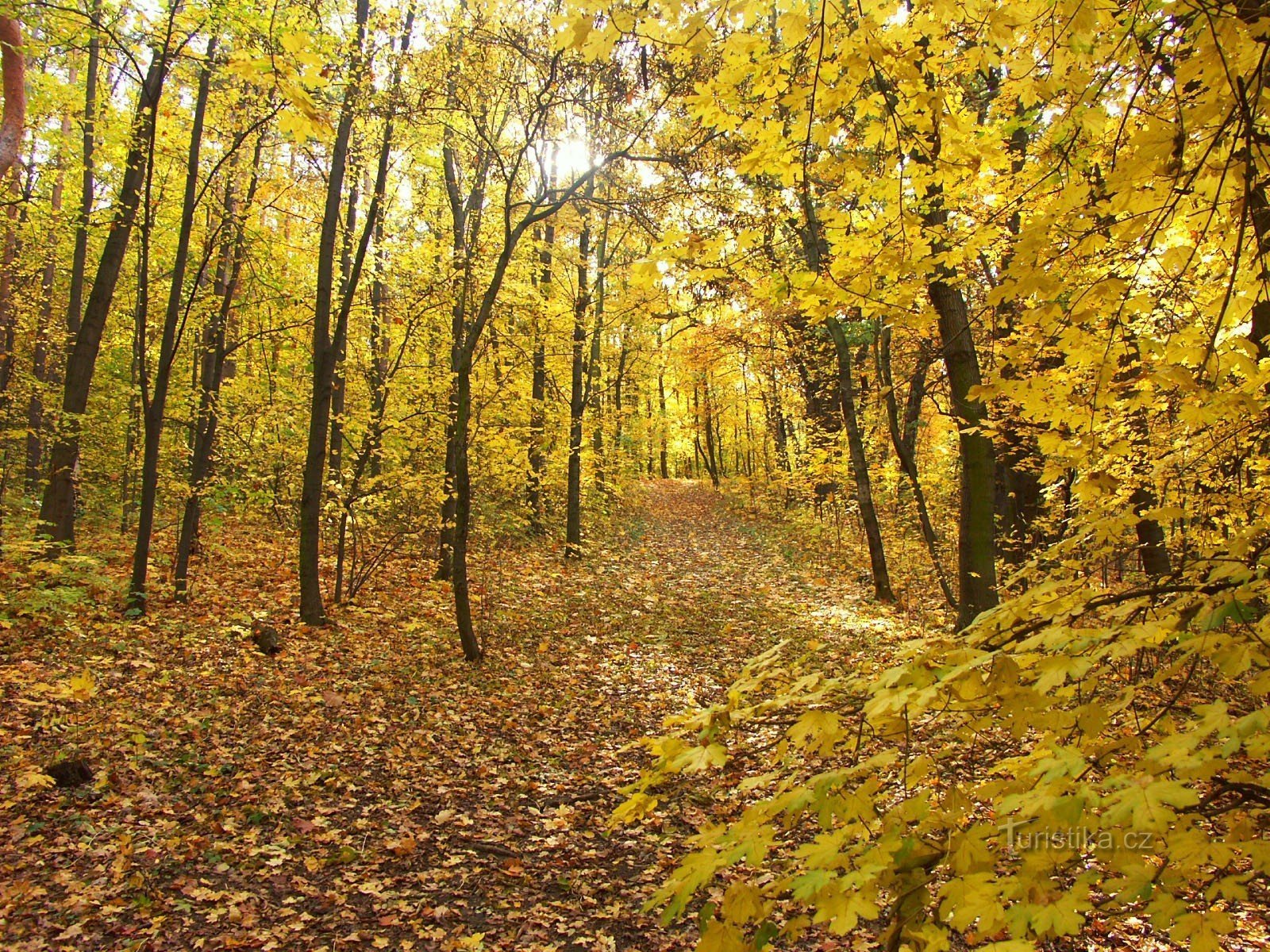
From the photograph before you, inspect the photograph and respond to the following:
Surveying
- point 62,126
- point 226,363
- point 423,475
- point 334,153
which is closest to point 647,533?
point 423,475

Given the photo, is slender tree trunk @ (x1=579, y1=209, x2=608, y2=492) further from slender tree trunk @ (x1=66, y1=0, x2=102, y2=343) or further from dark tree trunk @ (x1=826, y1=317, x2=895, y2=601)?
slender tree trunk @ (x1=66, y1=0, x2=102, y2=343)

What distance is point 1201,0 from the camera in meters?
2.09

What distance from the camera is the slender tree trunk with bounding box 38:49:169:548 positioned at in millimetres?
9031

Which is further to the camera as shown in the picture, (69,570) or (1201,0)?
(69,570)

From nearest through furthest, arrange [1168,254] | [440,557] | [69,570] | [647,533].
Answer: [1168,254] < [69,570] < [440,557] < [647,533]

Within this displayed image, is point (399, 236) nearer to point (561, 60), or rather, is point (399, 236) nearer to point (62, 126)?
point (62, 126)

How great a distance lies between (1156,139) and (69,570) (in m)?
11.9

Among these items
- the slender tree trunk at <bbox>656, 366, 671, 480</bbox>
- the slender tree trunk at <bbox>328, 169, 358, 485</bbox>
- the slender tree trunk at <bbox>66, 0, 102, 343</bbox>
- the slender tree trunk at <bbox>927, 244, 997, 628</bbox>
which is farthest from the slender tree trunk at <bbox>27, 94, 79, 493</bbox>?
the slender tree trunk at <bbox>656, 366, 671, 480</bbox>

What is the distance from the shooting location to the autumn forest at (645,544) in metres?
2.12

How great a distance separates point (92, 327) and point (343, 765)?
7.58m

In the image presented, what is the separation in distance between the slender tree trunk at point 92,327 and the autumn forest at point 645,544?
0.10 meters

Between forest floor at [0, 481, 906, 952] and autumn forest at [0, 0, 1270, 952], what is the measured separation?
5 cm

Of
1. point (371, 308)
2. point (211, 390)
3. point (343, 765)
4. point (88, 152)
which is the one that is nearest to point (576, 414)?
point (371, 308)

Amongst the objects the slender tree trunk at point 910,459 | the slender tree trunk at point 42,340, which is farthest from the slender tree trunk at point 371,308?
the slender tree trunk at point 910,459
